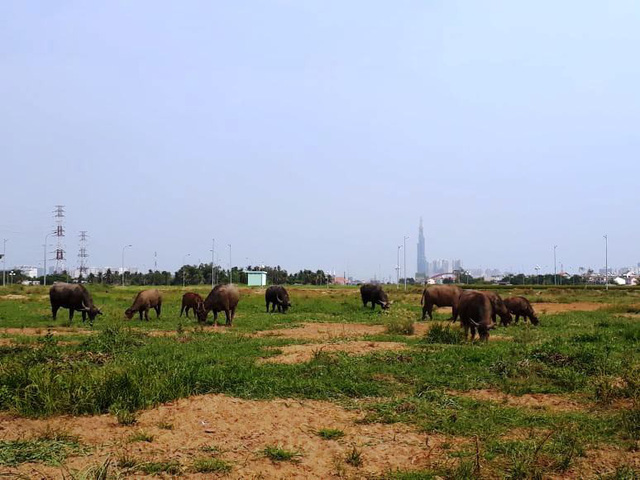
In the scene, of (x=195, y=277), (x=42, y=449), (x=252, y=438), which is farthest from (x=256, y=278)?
(x=42, y=449)

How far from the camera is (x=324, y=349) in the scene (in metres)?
13.2

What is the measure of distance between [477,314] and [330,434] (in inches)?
379

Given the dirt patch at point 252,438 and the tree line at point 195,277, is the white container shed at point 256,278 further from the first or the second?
the dirt patch at point 252,438

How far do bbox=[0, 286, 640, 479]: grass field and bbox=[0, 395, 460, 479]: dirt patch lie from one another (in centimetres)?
3

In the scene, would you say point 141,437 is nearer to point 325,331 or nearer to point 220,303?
point 325,331

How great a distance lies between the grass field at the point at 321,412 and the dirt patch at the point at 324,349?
10 centimetres

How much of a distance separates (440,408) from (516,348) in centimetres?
559

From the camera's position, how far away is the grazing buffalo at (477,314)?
15.0m

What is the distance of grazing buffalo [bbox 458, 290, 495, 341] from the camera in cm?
1505

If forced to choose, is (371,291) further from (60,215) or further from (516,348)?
(60,215)

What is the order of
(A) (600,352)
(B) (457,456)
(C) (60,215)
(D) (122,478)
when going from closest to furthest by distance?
(D) (122,478), (B) (457,456), (A) (600,352), (C) (60,215)

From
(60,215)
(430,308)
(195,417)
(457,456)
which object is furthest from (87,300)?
(60,215)

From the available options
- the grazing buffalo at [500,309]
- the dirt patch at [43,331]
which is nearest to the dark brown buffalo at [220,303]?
the dirt patch at [43,331]

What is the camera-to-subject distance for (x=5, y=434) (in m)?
7.11
